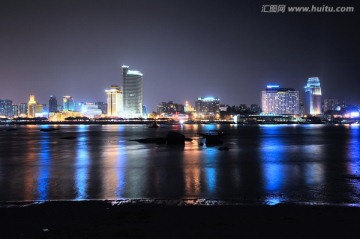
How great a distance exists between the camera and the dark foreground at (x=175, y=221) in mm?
8164

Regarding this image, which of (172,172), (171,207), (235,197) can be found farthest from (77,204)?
(172,172)

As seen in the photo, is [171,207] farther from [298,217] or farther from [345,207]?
[345,207]

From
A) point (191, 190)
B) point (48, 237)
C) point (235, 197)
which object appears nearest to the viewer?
point (48, 237)

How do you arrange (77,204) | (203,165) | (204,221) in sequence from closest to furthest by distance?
Result: (204,221) → (77,204) → (203,165)

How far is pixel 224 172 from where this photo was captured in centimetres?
2141

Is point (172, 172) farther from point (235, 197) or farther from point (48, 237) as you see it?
point (48, 237)

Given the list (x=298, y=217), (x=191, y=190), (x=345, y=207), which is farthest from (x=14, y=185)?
(x=345, y=207)

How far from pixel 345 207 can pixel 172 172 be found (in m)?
11.9

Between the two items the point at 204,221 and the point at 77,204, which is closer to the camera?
the point at 204,221

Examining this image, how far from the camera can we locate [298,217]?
9.49 m

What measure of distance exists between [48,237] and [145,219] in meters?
2.53

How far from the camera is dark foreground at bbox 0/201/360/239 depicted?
8.16m

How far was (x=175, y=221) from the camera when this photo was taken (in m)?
9.20

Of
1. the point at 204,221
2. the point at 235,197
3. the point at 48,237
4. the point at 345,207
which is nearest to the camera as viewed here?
the point at 48,237
